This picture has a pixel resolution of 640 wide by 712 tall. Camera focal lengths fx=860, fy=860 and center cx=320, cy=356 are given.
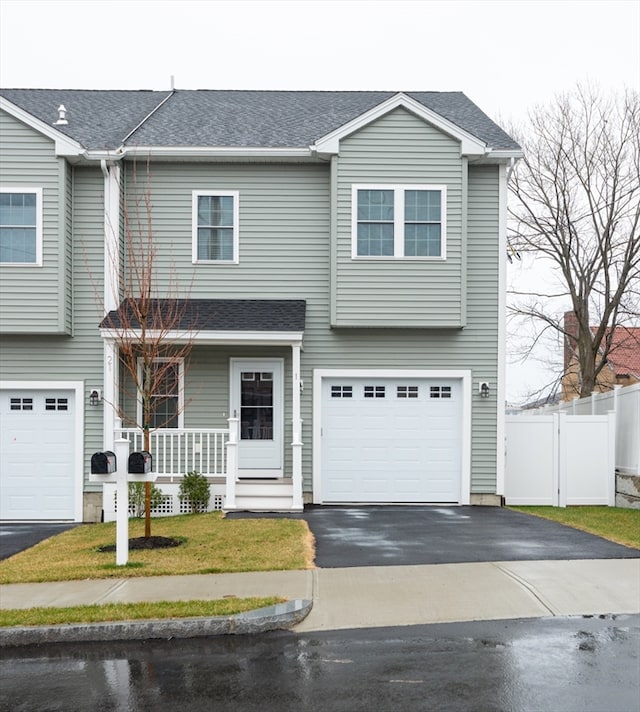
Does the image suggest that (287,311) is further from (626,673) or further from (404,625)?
(626,673)

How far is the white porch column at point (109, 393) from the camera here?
1586 centimetres

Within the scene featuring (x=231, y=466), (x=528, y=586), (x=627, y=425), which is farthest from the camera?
(x=627, y=425)

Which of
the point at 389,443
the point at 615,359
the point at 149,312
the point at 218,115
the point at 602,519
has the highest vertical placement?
the point at 218,115

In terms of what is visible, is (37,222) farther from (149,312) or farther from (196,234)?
(196,234)

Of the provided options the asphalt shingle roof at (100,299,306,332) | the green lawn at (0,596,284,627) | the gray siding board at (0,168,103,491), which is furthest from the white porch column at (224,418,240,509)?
the green lawn at (0,596,284,627)

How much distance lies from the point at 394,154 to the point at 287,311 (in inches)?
140

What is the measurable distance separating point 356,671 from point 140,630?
2.14 m

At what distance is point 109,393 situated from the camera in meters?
15.9

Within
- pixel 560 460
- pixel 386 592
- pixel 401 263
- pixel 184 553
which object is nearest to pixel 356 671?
pixel 386 592

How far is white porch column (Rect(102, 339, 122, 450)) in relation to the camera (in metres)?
15.9

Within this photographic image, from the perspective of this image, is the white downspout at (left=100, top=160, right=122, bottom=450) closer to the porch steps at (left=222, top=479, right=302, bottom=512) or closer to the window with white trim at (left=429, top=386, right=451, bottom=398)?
the porch steps at (left=222, top=479, right=302, bottom=512)

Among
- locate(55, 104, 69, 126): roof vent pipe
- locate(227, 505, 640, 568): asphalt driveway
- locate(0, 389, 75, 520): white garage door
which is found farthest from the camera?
locate(55, 104, 69, 126): roof vent pipe

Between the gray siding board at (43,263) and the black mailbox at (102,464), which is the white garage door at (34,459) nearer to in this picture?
the gray siding board at (43,263)

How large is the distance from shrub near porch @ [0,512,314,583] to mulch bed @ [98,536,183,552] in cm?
16
